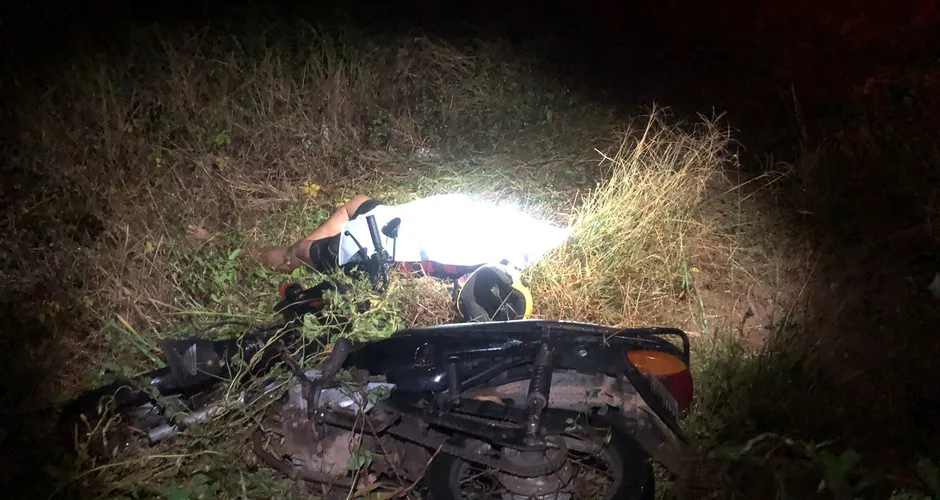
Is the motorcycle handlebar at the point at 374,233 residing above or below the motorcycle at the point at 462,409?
above

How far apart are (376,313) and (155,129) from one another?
2641mm

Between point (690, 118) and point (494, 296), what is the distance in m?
2.87

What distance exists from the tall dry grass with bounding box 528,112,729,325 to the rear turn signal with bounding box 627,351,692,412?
79 cm

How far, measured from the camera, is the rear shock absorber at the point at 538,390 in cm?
Result: 213

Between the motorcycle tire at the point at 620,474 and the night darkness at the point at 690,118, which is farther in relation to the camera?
the night darkness at the point at 690,118

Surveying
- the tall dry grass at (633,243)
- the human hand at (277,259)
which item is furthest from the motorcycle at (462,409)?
the human hand at (277,259)

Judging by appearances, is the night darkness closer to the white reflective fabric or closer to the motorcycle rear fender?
the motorcycle rear fender

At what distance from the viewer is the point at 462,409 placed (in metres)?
2.25

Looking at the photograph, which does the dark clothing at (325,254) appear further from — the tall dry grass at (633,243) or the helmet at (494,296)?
the tall dry grass at (633,243)

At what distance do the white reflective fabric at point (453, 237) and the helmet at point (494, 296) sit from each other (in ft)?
0.89

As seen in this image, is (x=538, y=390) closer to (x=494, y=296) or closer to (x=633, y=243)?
(x=494, y=296)

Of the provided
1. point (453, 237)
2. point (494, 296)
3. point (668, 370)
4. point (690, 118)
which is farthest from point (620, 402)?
point (690, 118)

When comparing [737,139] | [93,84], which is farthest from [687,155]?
[93,84]

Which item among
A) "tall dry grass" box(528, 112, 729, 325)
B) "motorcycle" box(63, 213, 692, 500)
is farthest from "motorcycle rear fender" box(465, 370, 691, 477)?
"tall dry grass" box(528, 112, 729, 325)
